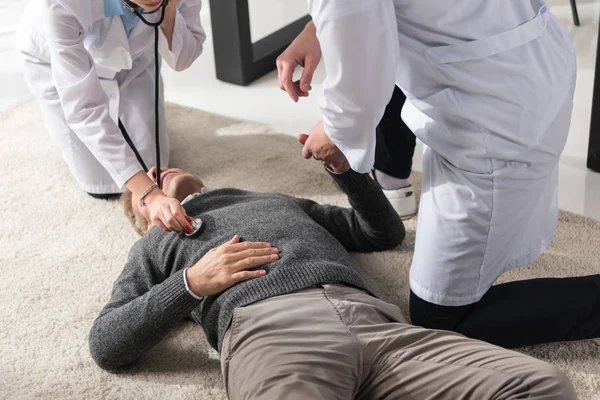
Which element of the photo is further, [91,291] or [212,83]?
[212,83]

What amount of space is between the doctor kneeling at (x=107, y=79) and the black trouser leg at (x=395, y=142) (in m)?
0.60

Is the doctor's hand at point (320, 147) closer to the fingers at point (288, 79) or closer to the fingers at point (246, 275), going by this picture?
the fingers at point (288, 79)

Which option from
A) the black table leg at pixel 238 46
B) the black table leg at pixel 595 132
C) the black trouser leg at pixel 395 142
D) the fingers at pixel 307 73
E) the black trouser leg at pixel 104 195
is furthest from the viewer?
the black table leg at pixel 238 46

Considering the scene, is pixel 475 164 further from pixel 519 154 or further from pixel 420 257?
pixel 420 257

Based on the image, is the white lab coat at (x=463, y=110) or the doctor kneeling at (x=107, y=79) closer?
the white lab coat at (x=463, y=110)

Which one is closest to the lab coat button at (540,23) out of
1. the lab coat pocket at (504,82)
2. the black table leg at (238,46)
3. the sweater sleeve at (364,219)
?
the lab coat pocket at (504,82)

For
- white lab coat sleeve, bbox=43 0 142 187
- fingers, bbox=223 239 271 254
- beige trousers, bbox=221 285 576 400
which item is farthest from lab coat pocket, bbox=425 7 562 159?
white lab coat sleeve, bbox=43 0 142 187

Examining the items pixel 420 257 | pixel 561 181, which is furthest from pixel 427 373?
pixel 561 181

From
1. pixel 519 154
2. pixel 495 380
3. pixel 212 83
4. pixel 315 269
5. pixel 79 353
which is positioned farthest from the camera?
pixel 212 83

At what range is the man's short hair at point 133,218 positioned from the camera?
1973mm

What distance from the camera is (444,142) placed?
58.9 inches

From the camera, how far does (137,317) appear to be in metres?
1.62

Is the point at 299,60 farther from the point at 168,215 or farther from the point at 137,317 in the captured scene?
the point at 137,317

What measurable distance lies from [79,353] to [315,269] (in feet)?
1.96
